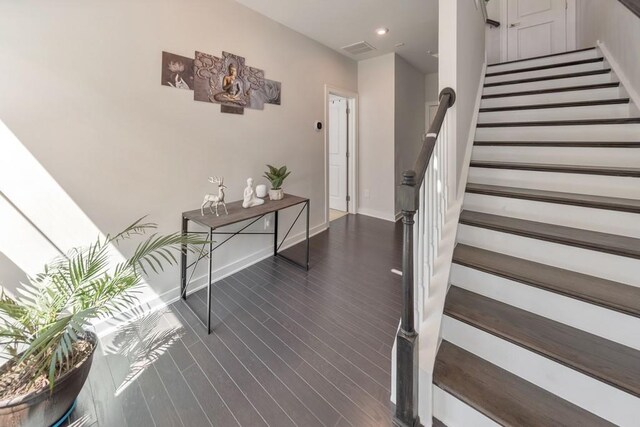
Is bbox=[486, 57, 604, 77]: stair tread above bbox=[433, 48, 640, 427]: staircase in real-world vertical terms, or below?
above

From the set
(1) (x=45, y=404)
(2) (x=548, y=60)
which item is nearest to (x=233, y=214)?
(1) (x=45, y=404)

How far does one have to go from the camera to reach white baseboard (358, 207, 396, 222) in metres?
4.60

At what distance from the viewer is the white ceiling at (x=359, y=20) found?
272 centimetres

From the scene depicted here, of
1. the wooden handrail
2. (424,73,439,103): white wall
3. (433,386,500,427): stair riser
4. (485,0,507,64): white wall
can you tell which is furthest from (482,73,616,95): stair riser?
(433,386,500,427): stair riser

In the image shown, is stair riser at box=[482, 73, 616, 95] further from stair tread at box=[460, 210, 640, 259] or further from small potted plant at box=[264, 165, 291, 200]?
small potted plant at box=[264, 165, 291, 200]

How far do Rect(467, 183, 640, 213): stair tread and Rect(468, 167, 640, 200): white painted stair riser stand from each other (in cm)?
5

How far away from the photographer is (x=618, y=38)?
2.23 m

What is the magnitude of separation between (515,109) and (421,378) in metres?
2.49

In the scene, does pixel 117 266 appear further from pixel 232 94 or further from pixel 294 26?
pixel 294 26

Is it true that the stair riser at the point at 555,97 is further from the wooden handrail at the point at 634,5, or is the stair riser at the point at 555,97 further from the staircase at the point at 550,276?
the wooden handrail at the point at 634,5

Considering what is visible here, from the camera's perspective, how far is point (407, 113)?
480 cm

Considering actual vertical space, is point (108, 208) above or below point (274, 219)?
above

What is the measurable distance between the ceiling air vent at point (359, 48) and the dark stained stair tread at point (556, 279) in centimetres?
333

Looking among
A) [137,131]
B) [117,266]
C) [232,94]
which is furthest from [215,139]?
[117,266]
